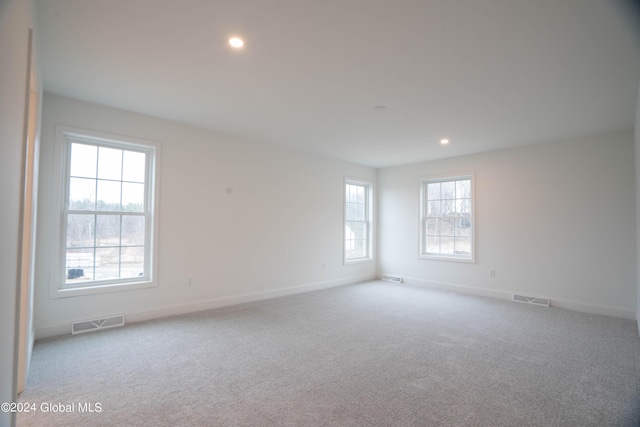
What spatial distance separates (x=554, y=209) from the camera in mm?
5113

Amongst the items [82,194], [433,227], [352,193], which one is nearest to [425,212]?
[433,227]

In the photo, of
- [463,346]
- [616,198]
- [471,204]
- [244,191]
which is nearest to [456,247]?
[471,204]

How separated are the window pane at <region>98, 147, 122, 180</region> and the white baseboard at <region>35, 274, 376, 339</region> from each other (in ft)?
5.41

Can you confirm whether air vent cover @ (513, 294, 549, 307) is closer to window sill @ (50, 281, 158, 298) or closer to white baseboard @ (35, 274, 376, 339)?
white baseboard @ (35, 274, 376, 339)

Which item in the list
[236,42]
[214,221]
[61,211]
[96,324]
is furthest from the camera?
[214,221]

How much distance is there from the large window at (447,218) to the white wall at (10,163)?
6065 mm

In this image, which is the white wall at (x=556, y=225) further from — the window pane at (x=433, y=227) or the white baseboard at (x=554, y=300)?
the window pane at (x=433, y=227)

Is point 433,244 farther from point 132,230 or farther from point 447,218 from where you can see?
point 132,230

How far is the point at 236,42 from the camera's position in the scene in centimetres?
252

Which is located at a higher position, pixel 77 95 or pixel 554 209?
pixel 77 95

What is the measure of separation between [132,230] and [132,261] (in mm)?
388

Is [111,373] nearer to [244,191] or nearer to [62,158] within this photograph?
[62,158]

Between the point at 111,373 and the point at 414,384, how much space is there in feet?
8.02

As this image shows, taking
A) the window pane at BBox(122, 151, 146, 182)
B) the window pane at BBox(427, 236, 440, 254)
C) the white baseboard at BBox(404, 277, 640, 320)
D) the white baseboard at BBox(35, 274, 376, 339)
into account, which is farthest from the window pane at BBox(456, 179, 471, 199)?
the window pane at BBox(122, 151, 146, 182)
